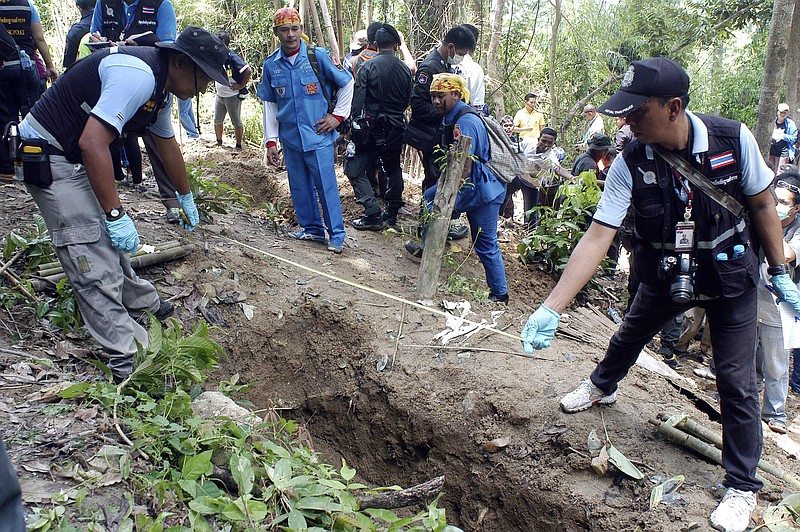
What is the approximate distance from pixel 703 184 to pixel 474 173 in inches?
97.5

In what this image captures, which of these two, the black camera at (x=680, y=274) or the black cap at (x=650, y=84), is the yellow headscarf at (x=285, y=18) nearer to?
the black cap at (x=650, y=84)

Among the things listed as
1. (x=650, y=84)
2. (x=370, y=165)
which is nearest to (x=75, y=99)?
(x=650, y=84)

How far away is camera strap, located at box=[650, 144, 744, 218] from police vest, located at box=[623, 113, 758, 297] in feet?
0.07

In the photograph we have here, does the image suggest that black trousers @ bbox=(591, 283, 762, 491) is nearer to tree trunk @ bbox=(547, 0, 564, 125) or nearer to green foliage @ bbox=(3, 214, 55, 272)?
green foliage @ bbox=(3, 214, 55, 272)

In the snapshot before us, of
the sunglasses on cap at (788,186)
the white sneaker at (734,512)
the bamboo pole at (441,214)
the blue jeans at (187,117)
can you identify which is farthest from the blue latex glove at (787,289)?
the blue jeans at (187,117)

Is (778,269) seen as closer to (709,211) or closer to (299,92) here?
(709,211)

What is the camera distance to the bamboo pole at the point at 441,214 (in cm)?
468

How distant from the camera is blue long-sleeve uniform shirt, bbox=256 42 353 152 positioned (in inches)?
213

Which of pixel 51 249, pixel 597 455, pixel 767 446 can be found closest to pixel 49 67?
pixel 51 249

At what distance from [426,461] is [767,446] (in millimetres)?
2083

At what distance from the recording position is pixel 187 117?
31.3 ft

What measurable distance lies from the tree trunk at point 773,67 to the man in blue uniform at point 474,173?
3.36 m

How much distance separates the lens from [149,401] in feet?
10.2

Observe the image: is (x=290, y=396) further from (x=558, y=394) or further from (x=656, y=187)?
(x=656, y=187)
